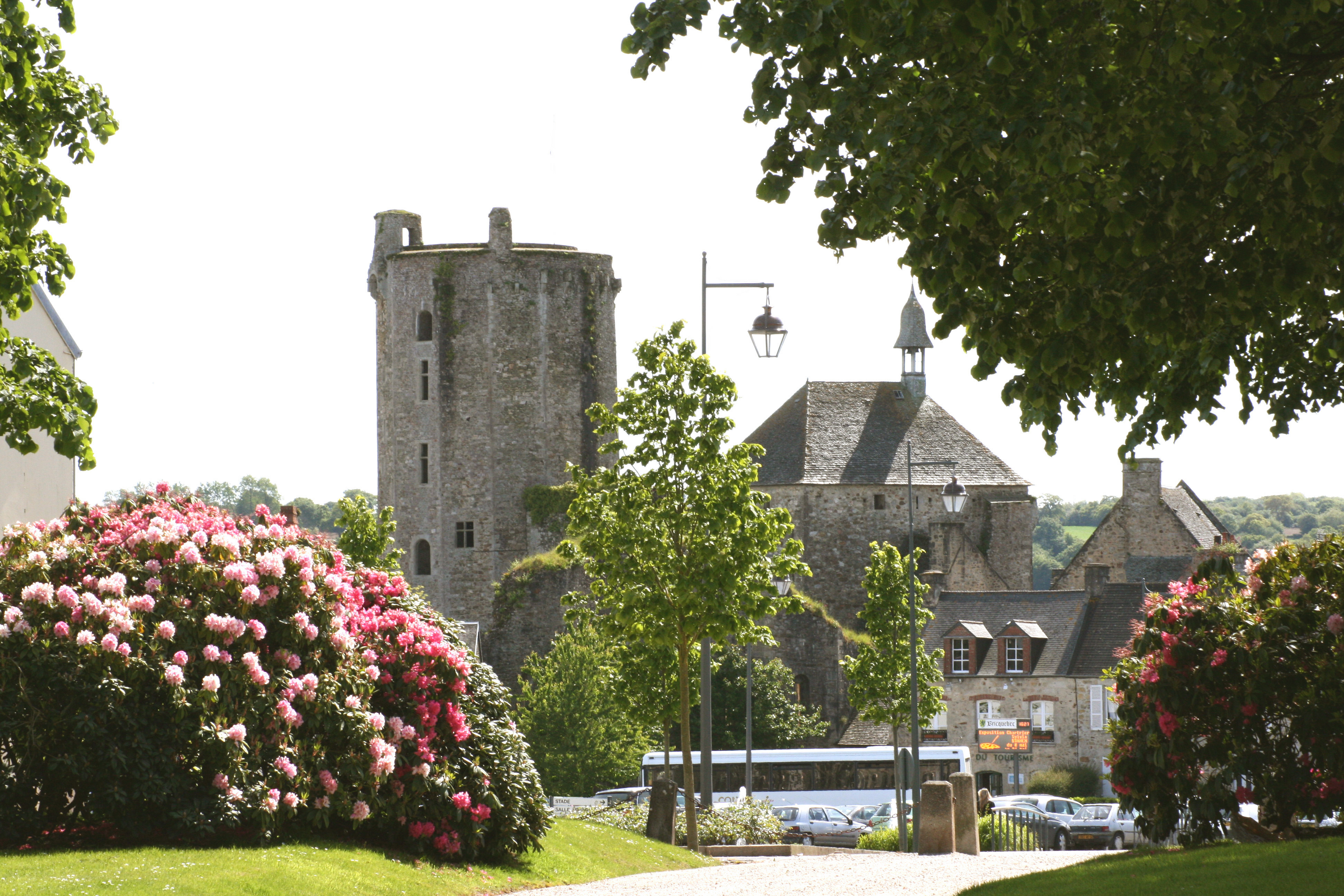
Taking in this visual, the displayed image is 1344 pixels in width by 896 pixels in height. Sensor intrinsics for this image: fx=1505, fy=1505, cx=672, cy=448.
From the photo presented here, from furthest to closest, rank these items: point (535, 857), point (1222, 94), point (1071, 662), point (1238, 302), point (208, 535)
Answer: point (1071, 662) < point (535, 857) < point (208, 535) < point (1238, 302) < point (1222, 94)

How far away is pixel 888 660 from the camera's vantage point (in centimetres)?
4206

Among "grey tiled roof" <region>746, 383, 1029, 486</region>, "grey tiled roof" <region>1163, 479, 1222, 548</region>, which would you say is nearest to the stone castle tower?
"grey tiled roof" <region>746, 383, 1029, 486</region>

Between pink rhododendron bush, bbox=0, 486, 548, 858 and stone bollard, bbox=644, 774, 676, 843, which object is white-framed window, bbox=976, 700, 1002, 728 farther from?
pink rhododendron bush, bbox=0, 486, 548, 858

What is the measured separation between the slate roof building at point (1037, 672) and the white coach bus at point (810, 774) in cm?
536

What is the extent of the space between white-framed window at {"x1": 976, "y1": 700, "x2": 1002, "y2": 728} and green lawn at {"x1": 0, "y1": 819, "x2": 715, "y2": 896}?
Result: 137 feet

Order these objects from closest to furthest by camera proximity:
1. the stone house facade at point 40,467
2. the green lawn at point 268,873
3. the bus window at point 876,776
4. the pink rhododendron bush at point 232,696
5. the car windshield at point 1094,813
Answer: the green lawn at point 268,873 < the pink rhododendron bush at point 232,696 < the stone house facade at point 40,467 < the car windshield at point 1094,813 < the bus window at point 876,776

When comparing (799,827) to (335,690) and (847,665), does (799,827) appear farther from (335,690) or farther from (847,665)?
(335,690)

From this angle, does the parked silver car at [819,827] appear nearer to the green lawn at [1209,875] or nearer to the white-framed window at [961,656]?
the white-framed window at [961,656]

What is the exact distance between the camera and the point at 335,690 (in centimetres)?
1438

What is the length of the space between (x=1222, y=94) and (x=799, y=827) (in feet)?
116

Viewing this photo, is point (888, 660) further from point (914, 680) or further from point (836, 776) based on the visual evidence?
point (836, 776)


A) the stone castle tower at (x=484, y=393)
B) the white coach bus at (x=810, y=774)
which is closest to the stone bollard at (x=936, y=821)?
the white coach bus at (x=810, y=774)

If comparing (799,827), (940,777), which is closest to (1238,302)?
(799,827)

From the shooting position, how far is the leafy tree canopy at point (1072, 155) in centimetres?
688
